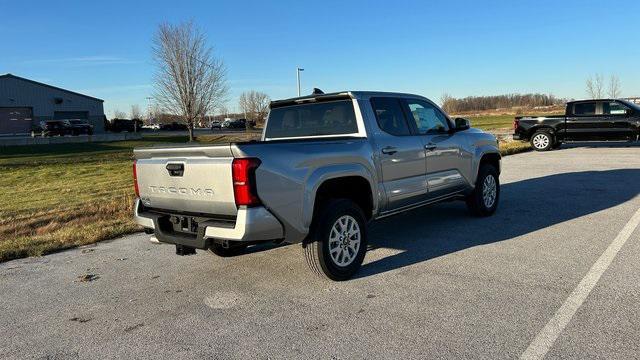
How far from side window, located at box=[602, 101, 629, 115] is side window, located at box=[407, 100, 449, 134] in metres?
15.1

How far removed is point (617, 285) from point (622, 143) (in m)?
20.5

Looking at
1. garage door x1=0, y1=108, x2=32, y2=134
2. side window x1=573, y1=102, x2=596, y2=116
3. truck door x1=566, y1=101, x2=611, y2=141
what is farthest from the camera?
garage door x1=0, y1=108, x2=32, y2=134

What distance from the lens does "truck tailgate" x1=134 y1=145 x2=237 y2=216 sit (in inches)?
168

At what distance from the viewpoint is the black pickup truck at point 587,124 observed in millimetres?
18906

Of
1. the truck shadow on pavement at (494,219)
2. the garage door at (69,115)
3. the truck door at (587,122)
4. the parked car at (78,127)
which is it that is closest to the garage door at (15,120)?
the garage door at (69,115)

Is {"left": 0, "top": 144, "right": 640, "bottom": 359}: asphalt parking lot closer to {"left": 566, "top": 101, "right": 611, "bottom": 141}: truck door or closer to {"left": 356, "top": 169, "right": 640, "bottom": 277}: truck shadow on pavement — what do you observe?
{"left": 356, "top": 169, "right": 640, "bottom": 277}: truck shadow on pavement

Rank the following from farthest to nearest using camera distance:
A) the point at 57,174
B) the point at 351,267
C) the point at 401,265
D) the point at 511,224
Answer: the point at 57,174, the point at 511,224, the point at 401,265, the point at 351,267

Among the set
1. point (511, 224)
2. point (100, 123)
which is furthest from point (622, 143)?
point (100, 123)

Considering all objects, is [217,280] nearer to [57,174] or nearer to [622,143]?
[57,174]

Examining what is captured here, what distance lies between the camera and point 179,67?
3216cm

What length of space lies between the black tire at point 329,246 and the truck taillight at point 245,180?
82 centimetres

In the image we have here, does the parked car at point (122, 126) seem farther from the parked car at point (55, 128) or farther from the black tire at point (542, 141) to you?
the black tire at point (542, 141)

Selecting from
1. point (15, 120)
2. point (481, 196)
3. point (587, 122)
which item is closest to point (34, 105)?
point (15, 120)

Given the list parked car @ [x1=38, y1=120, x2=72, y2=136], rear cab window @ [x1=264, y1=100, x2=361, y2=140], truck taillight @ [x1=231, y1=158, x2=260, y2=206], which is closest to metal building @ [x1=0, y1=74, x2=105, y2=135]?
parked car @ [x1=38, y1=120, x2=72, y2=136]
